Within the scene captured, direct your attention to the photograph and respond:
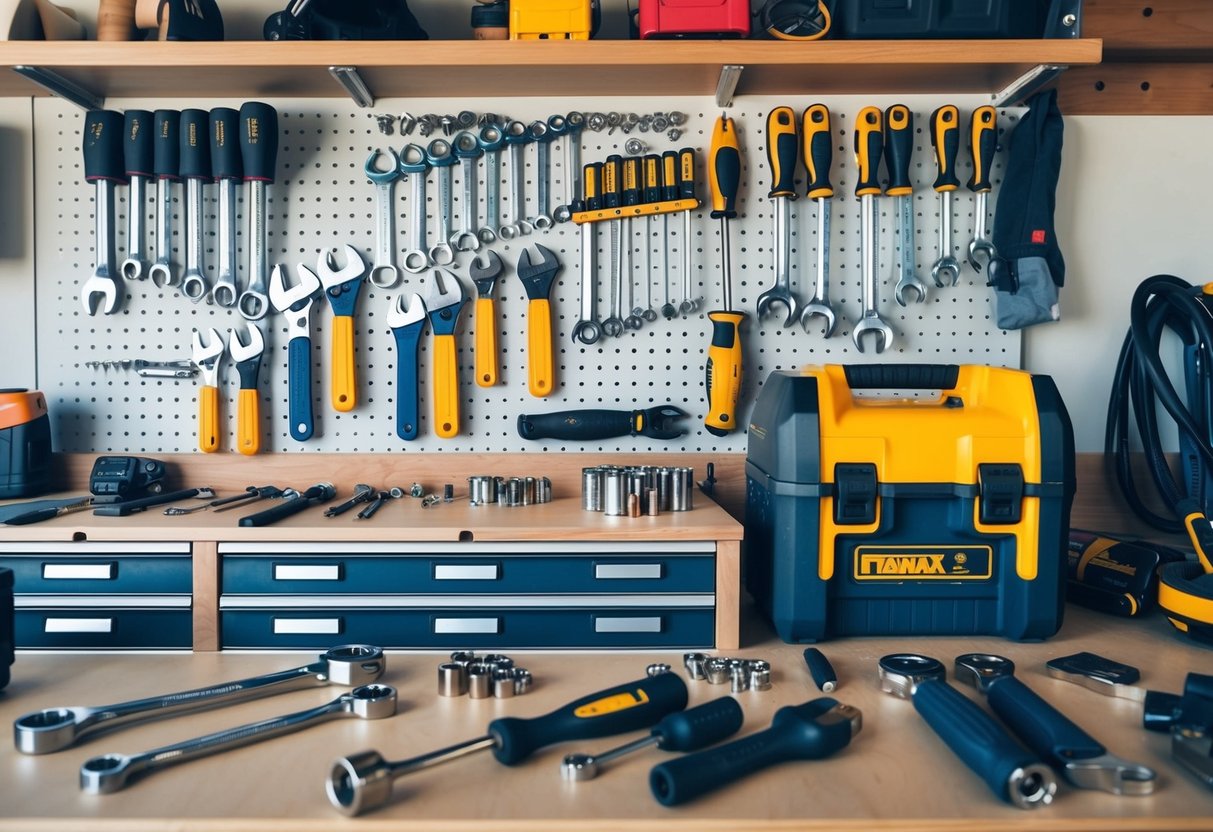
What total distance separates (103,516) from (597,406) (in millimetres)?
885

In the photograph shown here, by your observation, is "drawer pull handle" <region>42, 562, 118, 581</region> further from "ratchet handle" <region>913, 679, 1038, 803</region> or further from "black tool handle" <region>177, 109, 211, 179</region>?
"ratchet handle" <region>913, 679, 1038, 803</region>

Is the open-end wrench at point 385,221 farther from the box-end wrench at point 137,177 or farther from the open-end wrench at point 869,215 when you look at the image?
the open-end wrench at point 869,215

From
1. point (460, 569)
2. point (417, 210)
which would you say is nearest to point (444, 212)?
point (417, 210)

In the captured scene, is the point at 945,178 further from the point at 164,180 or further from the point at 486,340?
the point at 164,180

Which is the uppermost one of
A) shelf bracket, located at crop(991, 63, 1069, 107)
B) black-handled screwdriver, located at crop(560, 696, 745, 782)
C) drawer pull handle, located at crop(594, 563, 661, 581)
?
shelf bracket, located at crop(991, 63, 1069, 107)

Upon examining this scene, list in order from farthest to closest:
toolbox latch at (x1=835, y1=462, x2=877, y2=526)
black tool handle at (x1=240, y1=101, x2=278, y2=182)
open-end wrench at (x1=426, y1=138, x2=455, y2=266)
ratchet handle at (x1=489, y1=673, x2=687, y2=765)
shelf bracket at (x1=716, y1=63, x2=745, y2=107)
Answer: open-end wrench at (x1=426, y1=138, x2=455, y2=266)
black tool handle at (x1=240, y1=101, x2=278, y2=182)
shelf bracket at (x1=716, y1=63, x2=745, y2=107)
toolbox latch at (x1=835, y1=462, x2=877, y2=526)
ratchet handle at (x1=489, y1=673, x2=687, y2=765)

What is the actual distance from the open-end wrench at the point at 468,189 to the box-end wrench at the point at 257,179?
0.35 metres

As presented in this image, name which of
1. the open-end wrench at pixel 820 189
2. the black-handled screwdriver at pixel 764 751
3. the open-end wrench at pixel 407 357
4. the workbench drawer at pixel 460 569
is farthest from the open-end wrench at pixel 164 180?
the black-handled screwdriver at pixel 764 751

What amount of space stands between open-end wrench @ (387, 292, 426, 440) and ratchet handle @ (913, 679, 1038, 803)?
1093 millimetres

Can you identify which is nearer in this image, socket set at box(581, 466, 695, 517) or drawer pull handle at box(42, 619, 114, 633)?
drawer pull handle at box(42, 619, 114, 633)

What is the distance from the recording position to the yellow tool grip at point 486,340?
1783mm

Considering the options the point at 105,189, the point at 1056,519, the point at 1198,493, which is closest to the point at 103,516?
the point at 105,189

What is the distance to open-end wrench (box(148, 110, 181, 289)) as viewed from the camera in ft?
5.67

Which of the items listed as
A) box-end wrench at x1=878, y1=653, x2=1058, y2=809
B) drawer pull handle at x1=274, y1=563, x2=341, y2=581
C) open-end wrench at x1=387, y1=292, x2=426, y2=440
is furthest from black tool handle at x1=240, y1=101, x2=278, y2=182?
box-end wrench at x1=878, y1=653, x2=1058, y2=809
